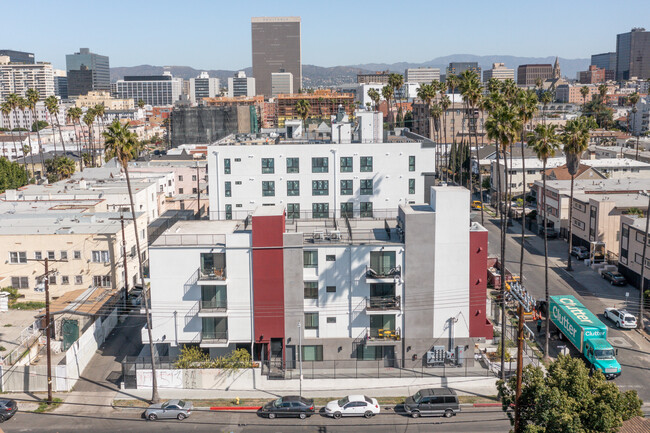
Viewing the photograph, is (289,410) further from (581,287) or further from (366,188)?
(581,287)

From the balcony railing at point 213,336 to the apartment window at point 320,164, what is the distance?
83.9 ft

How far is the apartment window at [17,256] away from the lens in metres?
61.9

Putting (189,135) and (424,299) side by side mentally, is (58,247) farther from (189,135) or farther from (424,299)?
(189,135)

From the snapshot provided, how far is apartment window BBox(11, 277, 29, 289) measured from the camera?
205ft

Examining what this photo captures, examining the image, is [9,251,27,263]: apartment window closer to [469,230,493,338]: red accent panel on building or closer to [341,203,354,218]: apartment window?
[341,203,354,218]: apartment window

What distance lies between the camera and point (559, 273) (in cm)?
6988

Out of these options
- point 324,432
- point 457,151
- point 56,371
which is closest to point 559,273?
point 324,432

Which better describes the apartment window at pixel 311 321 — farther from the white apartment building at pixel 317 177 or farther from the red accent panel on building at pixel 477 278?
the white apartment building at pixel 317 177

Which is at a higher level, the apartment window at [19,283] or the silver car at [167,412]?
the apartment window at [19,283]

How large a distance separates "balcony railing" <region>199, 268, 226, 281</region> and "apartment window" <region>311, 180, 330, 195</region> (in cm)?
2339

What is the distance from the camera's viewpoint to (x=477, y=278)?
46500 mm

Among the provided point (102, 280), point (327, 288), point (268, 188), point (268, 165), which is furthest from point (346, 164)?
point (102, 280)

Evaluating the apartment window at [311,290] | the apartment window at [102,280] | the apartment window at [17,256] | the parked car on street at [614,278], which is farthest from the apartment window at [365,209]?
the apartment window at [17,256]

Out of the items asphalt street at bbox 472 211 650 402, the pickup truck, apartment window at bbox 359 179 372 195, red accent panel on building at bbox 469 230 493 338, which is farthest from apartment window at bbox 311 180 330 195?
the pickup truck
